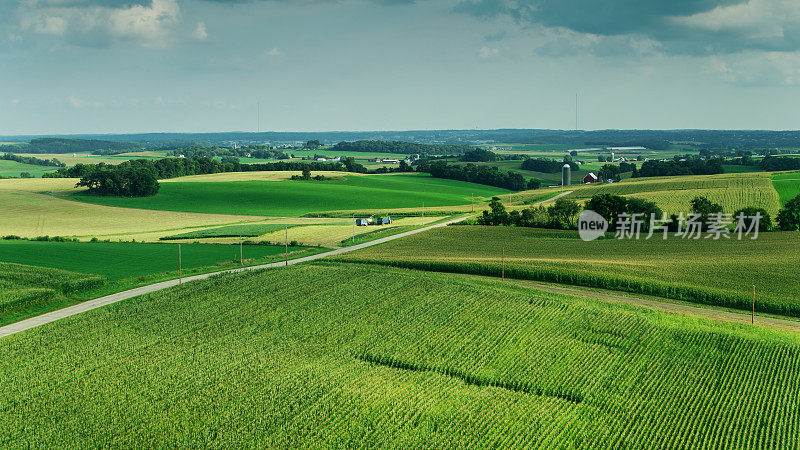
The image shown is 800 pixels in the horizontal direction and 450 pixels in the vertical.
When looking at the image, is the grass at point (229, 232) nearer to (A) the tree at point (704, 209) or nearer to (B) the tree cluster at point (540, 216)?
(B) the tree cluster at point (540, 216)

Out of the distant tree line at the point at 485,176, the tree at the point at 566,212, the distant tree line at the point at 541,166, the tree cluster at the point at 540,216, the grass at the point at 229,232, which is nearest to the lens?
the grass at the point at 229,232

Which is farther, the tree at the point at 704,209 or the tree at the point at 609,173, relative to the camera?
the tree at the point at 609,173

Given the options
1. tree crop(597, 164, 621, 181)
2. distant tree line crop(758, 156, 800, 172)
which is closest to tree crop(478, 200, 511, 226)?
tree crop(597, 164, 621, 181)

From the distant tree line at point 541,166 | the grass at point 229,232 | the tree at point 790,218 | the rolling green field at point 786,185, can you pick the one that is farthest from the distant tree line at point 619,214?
the distant tree line at point 541,166

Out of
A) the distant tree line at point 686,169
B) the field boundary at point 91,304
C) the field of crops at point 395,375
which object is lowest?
the field boundary at point 91,304

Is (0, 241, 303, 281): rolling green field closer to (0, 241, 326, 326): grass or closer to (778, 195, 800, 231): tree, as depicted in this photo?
(0, 241, 326, 326): grass

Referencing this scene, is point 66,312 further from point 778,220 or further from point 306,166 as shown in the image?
point 306,166

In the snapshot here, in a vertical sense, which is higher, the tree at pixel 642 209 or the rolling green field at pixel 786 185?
the rolling green field at pixel 786 185

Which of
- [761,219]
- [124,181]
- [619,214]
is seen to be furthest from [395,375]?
[124,181]
